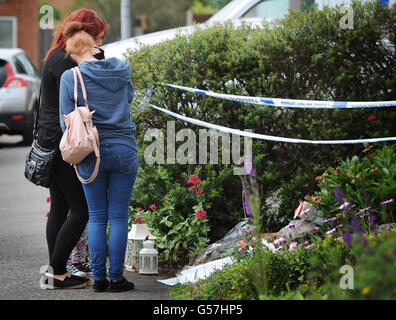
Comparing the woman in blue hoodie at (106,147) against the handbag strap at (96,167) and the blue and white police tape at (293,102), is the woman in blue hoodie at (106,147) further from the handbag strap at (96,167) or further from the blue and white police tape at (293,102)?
the blue and white police tape at (293,102)

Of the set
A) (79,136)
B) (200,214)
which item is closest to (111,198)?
(79,136)

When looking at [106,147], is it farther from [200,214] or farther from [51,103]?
[200,214]

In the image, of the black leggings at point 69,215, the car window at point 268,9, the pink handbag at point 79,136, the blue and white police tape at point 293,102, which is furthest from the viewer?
the car window at point 268,9

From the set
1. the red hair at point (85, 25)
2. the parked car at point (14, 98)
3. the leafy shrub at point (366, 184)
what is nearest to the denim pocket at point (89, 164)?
the red hair at point (85, 25)

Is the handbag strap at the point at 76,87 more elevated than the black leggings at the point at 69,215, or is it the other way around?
the handbag strap at the point at 76,87

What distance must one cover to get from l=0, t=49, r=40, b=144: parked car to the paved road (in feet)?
11.1

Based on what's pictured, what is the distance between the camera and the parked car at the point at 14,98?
15.2m

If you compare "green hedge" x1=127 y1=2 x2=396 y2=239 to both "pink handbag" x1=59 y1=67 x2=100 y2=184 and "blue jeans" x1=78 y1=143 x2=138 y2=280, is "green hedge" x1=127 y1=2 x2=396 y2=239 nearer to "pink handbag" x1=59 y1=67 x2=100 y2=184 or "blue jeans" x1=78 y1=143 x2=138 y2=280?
"blue jeans" x1=78 y1=143 x2=138 y2=280

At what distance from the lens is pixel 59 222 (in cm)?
558

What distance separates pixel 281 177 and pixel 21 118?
9.83 m

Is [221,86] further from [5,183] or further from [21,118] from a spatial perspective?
[21,118]

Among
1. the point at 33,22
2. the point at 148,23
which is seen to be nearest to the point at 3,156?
the point at 33,22

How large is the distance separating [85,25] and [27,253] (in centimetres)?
244

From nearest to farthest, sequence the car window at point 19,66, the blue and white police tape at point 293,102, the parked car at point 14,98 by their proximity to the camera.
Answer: the blue and white police tape at point 293,102 → the parked car at point 14,98 → the car window at point 19,66
